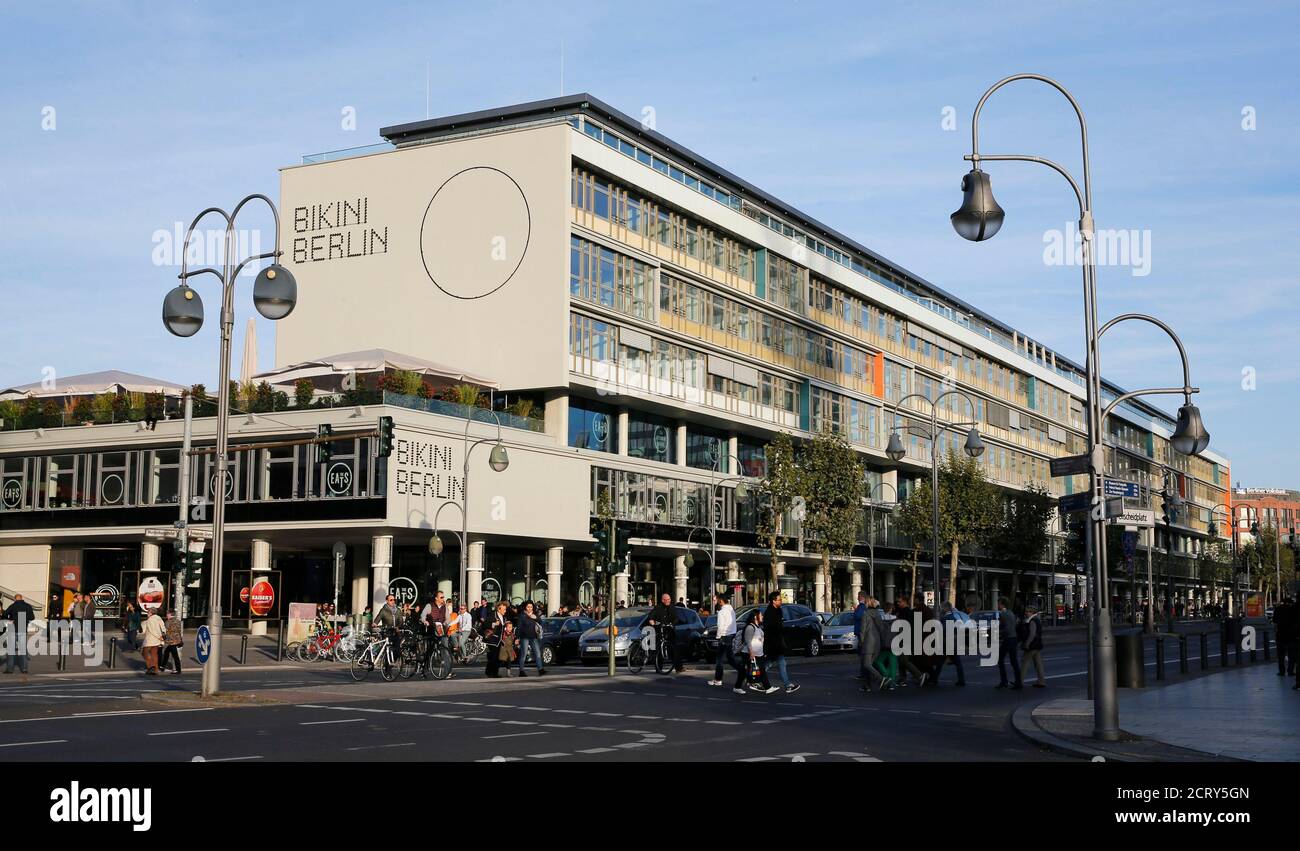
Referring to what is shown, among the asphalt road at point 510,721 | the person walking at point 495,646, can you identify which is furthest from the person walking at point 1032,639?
the person walking at point 495,646

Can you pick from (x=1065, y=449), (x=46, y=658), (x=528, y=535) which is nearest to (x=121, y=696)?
(x=46, y=658)

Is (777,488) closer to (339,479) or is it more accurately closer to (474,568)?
(474,568)

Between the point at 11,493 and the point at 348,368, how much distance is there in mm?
18255

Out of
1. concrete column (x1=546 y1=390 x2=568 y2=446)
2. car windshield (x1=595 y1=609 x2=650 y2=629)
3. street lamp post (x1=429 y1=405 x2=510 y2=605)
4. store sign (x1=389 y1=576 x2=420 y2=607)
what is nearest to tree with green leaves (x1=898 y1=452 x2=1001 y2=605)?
concrete column (x1=546 y1=390 x2=568 y2=446)

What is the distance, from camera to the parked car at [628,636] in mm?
35000

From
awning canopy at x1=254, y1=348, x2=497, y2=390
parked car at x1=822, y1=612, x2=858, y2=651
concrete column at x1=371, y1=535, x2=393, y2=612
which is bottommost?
parked car at x1=822, y1=612, x2=858, y2=651

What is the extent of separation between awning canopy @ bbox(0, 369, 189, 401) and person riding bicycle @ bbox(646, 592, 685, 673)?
98.8 ft

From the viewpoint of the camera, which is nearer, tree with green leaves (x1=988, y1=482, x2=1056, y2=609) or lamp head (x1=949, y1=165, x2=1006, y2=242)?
lamp head (x1=949, y1=165, x2=1006, y2=242)

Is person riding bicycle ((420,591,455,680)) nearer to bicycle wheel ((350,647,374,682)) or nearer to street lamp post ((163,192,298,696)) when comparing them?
bicycle wheel ((350,647,374,682))

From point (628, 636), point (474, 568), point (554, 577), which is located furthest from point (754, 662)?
point (554, 577)

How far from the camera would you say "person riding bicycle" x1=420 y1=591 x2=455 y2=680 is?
29.0 meters

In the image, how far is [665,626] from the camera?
3134cm
